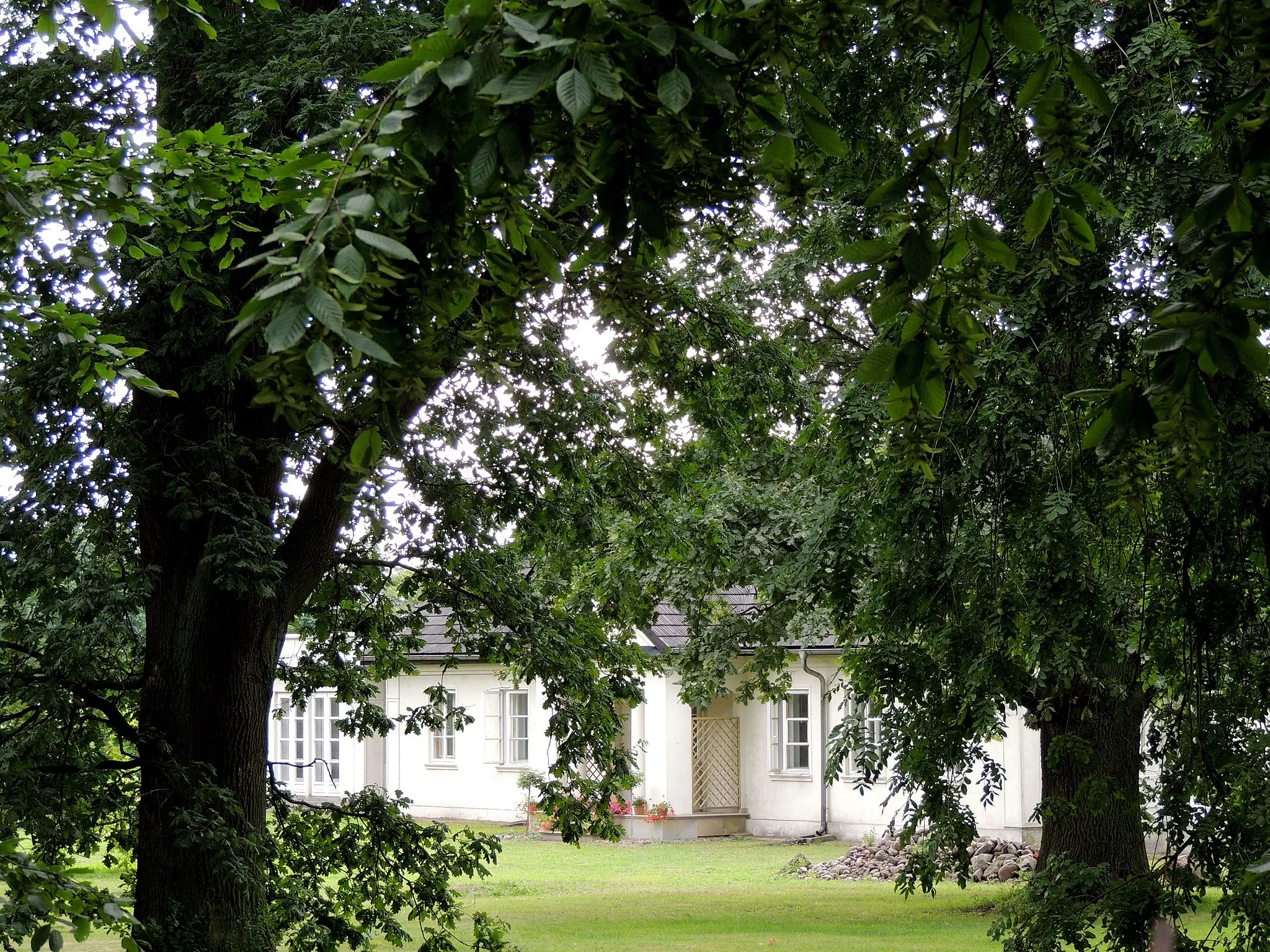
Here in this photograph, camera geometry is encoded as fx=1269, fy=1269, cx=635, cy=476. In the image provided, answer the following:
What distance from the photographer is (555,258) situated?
216 cm

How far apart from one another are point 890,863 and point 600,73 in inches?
796

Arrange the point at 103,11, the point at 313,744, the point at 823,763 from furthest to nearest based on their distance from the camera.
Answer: the point at 313,744 < the point at 823,763 < the point at 103,11

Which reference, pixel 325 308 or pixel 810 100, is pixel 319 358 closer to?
pixel 325 308

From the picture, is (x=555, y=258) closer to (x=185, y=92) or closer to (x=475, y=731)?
(x=185, y=92)

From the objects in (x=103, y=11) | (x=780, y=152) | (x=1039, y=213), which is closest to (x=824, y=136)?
(x=780, y=152)

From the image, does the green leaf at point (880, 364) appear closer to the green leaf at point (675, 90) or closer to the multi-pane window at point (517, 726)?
the green leaf at point (675, 90)

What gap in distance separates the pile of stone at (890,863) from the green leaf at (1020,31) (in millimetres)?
18216

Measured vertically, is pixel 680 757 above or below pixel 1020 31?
below

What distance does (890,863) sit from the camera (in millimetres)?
20297

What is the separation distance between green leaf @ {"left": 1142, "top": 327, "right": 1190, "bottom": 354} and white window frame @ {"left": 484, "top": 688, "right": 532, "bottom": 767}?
26.9 m

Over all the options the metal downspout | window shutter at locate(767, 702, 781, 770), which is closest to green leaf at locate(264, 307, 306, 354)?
the metal downspout

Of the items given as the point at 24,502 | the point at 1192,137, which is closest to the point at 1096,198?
Result: the point at 1192,137

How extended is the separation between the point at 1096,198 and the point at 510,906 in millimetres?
16060

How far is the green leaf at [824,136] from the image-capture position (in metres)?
2.12
